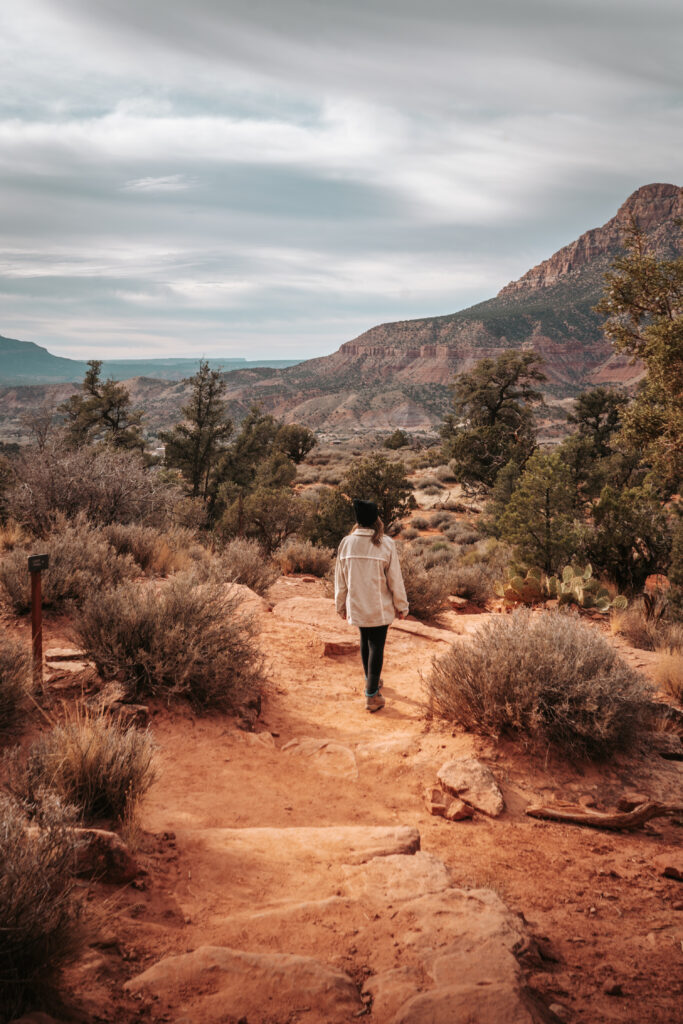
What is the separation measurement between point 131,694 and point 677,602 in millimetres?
8367

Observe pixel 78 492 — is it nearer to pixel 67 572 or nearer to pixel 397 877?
pixel 67 572

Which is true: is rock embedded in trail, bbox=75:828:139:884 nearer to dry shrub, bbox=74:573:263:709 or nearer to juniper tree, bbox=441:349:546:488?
dry shrub, bbox=74:573:263:709

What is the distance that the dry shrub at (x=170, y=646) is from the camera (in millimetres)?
5059

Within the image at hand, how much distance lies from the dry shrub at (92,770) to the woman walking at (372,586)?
2925 millimetres

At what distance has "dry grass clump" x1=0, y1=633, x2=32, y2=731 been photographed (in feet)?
13.4

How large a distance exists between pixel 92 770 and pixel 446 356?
141 m

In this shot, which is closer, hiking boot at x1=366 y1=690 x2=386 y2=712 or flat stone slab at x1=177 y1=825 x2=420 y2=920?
flat stone slab at x1=177 y1=825 x2=420 y2=920

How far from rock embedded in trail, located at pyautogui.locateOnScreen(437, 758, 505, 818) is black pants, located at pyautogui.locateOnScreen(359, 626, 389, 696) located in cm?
148

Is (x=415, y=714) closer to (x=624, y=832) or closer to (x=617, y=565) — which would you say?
(x=624, y=832)

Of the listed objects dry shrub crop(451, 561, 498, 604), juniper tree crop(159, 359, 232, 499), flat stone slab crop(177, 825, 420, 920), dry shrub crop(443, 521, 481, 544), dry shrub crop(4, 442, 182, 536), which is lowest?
dry shrub crop(443, 521, 481, 544)

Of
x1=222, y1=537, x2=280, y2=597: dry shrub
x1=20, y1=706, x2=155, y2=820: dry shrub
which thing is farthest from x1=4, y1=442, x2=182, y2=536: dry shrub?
x1=20, y1=706, x2=155, y2=820: dry shrub

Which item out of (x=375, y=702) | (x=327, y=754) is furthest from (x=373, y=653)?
(x=327, y=754)

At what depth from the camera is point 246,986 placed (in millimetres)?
2154

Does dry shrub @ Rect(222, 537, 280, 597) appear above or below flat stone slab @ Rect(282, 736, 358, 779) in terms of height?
above
